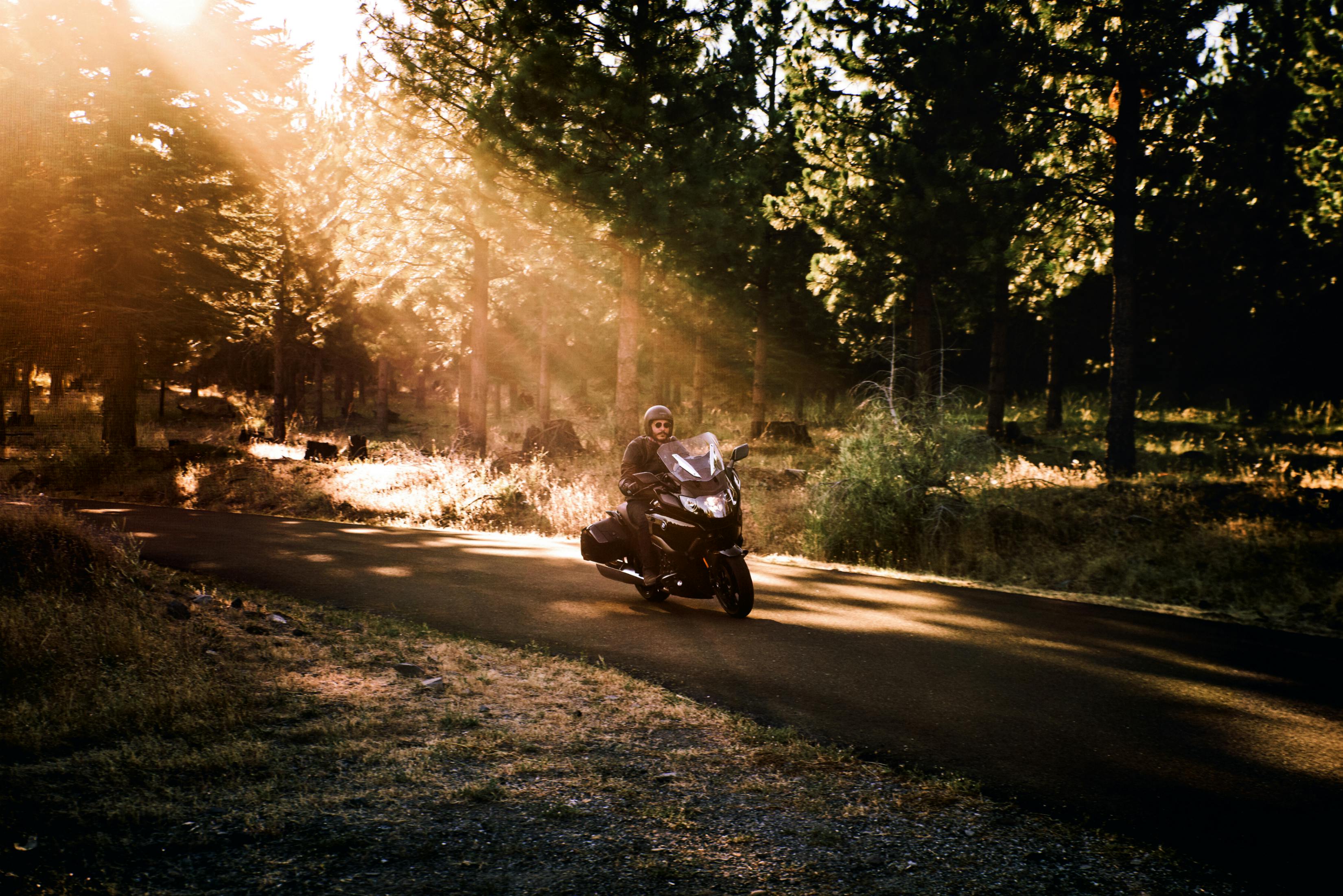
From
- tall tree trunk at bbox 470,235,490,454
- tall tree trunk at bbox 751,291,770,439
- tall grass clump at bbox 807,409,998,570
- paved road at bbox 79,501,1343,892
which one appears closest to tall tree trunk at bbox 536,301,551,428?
tall tree trunk at bbox 470,235,490,454

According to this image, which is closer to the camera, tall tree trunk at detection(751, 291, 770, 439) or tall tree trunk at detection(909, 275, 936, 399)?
tall tree trunk at detection(909, 275, 936, 399)

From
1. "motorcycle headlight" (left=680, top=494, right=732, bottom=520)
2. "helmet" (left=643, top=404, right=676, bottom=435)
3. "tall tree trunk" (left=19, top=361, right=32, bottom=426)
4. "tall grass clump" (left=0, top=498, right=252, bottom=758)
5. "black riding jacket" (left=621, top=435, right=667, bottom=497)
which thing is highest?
"tall tree trunk" (left=19, top=361, right=32, bottom=426)

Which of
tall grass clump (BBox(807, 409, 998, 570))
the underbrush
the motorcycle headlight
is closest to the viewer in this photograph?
the motorcycle headlight

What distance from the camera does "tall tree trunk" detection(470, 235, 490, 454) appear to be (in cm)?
2286

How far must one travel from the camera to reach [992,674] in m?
6.18

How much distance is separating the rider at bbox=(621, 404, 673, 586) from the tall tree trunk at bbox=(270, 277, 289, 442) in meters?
26.0

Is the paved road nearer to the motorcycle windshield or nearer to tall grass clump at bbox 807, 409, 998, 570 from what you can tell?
the motorcycle windshield

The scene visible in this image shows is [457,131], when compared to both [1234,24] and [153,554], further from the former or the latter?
[1234,24]

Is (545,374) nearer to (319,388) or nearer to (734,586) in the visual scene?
(319,388)

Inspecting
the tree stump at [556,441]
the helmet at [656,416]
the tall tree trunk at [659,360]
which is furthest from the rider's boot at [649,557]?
the tall tree trunk at [659,360]

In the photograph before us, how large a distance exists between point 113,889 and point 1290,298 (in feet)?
125

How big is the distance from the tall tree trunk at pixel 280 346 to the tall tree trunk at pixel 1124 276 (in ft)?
89.5

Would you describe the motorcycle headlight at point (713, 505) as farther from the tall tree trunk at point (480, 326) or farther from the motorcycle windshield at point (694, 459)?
the tall tree trunk at point (480, 326)

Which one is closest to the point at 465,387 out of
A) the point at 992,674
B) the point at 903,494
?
the point at 903,494
